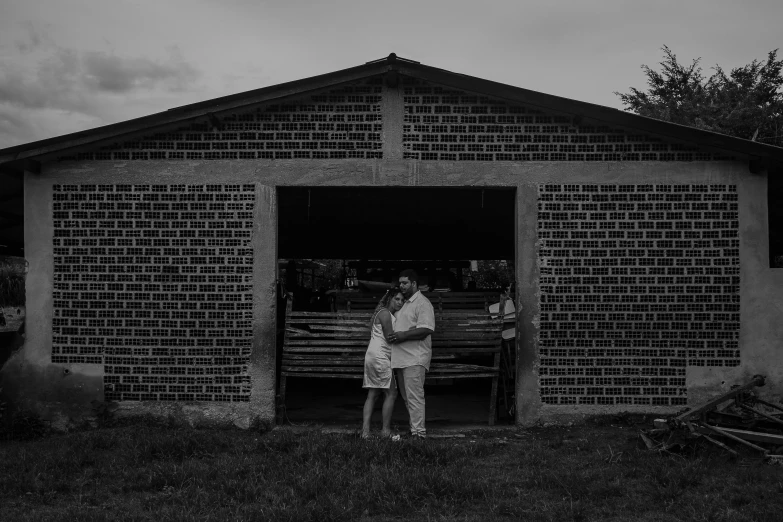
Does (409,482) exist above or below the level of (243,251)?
below

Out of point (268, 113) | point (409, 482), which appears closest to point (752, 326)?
point (409, 482)

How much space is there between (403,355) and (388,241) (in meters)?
8.37

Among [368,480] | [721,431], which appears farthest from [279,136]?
[721,431]

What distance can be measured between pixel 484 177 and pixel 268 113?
2.75m

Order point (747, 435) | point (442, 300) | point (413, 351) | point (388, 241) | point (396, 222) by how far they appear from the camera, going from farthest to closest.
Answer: point (388, 241)
point (396, 222)
point (442, 300)
point (413, 351)
point (747, 435)

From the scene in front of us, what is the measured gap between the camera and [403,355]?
313 inches

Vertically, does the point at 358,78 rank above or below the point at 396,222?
above

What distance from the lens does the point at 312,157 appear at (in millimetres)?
8773

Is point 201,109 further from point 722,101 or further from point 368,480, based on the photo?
point 722,101

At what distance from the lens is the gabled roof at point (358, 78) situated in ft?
27.7

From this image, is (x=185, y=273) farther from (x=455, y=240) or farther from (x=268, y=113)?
(x=455, y=240)

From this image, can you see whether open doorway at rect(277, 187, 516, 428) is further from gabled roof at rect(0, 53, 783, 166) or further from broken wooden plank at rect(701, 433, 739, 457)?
broken wooden plank at rect(701, 433, 739, 457)

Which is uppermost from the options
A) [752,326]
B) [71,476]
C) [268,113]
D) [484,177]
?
[268,113]

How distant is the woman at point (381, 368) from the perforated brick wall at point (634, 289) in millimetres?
1921
